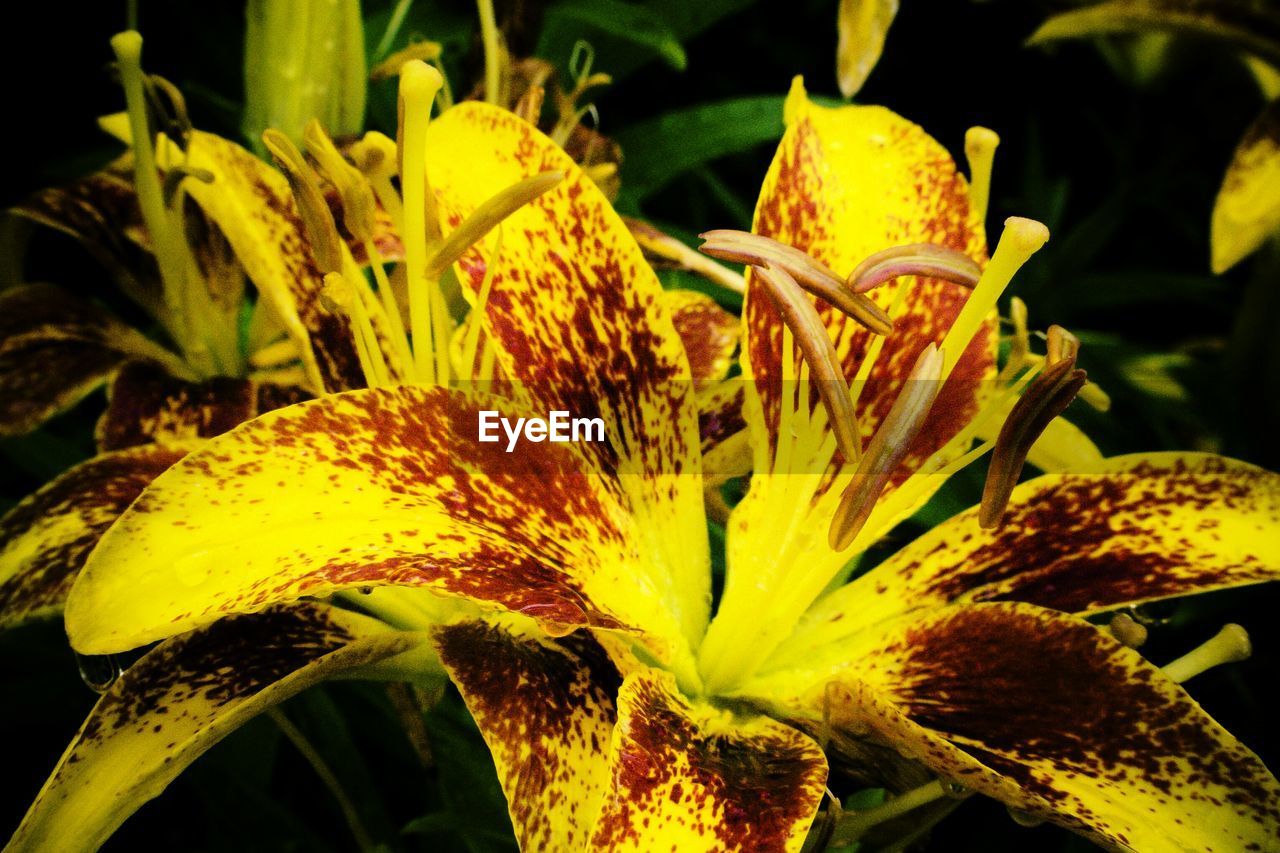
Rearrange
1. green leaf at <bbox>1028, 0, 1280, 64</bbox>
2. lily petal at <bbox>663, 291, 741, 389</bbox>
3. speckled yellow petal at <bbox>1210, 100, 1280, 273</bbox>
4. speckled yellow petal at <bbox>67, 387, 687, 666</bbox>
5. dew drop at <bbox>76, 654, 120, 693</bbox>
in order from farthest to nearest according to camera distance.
A: 1. green leaf at <bbox>1028, 0, 1280, 64</bbox>
2. speckled yellow petal at <bbox>1210, 100, 1280, 273</bbox>
3. lily petal at <bbox>663, 291, 741, 389</bbox>
4. dew drop at <bbox>76, 654, 120, 693</bbox>
5. speckled yellow petal at <bbox>67, 387, 687, 666</bbox>

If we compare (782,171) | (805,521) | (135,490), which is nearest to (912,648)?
(805,521)

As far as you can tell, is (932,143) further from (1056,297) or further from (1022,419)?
(1056,297)

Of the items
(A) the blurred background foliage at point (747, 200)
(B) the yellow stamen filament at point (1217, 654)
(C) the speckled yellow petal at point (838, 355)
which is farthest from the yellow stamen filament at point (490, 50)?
(B) the yellow stamen filament at point (1217, 654)

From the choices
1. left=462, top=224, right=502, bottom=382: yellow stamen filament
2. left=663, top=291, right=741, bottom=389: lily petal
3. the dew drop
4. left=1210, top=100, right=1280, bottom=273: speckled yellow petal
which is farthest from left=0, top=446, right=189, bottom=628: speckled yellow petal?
left=1210, top=100, right=1280, bottom=273: speckled yellow petal

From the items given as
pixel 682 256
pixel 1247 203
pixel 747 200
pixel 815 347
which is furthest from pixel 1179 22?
pixel 815 347

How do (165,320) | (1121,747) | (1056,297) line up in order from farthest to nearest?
(1056,297), (165,320), (1121,747)

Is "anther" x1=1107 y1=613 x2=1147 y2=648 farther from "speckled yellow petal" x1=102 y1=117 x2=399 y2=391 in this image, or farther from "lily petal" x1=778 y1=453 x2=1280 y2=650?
"speckled yellow petal" x1=102 y1=117 x2=399 y2=391

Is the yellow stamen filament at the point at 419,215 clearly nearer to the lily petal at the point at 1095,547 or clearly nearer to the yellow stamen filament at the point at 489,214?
the yellow stamen filament at the point at 489,214
